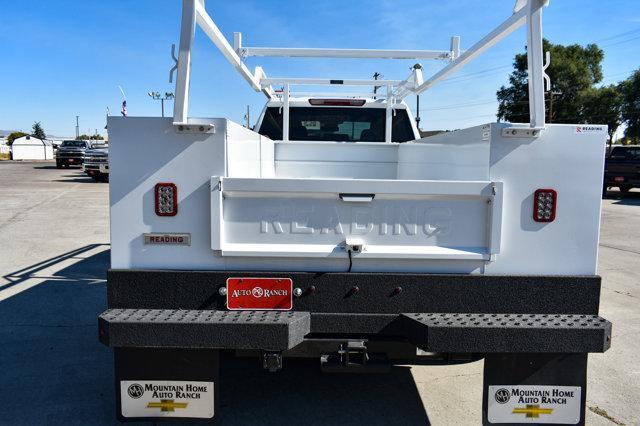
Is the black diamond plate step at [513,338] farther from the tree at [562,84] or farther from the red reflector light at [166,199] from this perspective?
the tree at [562,84]

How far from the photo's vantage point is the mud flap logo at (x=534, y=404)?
254 cm

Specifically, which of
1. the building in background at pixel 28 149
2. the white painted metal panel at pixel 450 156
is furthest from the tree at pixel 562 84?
the building in background at pixel 28 149

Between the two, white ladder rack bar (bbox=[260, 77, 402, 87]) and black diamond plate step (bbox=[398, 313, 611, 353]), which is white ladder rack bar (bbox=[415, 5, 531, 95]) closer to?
Result: white ladder rack bar (bbox=[260, 77, 402, 87])

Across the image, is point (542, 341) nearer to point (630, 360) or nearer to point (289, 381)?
point (289, 381)

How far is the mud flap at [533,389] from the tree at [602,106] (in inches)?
1713

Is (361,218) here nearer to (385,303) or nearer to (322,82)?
(385,303)

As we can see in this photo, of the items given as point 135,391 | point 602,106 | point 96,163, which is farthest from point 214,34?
point 602,106

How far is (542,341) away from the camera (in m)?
2.32

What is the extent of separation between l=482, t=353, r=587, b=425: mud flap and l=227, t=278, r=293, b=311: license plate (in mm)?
1085

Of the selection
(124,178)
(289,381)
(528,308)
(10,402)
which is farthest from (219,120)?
(10,402)

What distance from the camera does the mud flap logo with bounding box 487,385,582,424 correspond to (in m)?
2.54

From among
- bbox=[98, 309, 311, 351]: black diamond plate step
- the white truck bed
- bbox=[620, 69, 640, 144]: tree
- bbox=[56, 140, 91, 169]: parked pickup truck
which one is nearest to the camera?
bbox=[98, 309, 311, 351]: black diamond plate step

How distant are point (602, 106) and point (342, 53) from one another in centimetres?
4318

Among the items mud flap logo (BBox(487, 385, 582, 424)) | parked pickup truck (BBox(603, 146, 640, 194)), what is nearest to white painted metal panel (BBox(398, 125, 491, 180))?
mud flap logo (BBox(487, 385, 582, 424))
